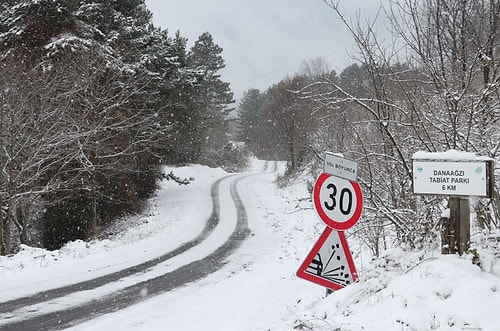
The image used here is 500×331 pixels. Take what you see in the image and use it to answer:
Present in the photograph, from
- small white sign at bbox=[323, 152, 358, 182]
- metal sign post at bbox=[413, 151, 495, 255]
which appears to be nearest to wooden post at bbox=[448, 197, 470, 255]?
metal sign post at bbox=[413, 151, 495, 255]

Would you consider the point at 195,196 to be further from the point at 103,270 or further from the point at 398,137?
the point at 398,137

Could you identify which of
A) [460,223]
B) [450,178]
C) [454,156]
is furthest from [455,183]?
[460,223]

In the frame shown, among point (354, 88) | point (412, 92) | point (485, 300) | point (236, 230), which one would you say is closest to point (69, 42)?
point (236, 230)

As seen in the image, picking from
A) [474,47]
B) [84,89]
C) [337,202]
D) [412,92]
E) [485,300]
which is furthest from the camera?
[84,89]

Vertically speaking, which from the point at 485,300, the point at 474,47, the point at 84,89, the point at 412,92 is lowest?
the point at 485,300

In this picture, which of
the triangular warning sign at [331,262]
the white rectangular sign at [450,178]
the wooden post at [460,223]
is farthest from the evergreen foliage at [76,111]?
the wooden post at [460,223]

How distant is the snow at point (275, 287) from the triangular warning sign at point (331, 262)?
0.44ft

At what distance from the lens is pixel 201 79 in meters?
29.8

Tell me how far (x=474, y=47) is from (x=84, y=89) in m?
14.4

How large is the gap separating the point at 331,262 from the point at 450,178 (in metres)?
1.51

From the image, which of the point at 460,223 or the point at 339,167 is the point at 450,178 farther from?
the point at 339,167

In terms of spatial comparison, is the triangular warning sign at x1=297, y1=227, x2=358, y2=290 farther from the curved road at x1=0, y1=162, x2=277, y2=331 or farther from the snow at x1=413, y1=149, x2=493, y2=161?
the curved road at x1=0, y1=162, x2=277, y2=331

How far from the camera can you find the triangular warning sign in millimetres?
4758

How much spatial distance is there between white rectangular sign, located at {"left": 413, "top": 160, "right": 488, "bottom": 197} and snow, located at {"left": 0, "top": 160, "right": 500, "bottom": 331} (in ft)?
2.03
